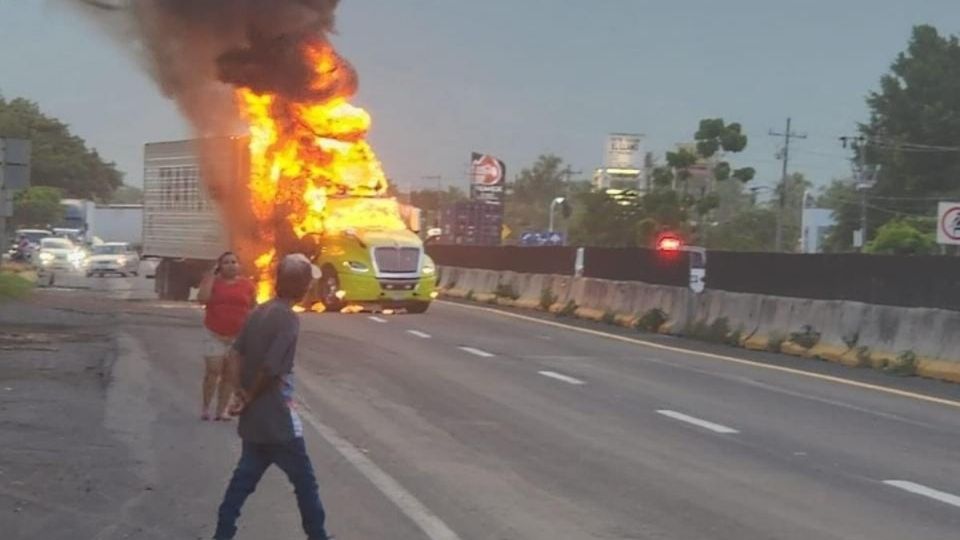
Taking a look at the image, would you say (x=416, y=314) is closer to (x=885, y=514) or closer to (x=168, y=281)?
(x=168, y=281)

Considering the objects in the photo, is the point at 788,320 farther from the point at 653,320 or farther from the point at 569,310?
the point at 569,310

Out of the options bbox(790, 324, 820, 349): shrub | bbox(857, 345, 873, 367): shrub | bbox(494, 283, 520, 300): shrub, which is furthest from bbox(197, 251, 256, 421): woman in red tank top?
bbox(494, 283, 520, 300): shrub

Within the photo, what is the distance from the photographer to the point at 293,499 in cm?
976

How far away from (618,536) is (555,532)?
39 centimetres

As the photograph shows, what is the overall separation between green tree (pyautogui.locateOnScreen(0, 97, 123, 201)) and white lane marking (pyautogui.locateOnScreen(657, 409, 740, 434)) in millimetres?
79587

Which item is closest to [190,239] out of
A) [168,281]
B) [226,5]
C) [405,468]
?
[168,281]

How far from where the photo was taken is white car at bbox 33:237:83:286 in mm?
49000

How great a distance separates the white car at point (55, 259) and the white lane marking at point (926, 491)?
39960 mm

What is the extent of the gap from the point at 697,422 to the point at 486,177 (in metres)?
67.2

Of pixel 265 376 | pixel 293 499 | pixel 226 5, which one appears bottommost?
pixel 293 499

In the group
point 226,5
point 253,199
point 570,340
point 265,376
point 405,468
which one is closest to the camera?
point 265,376

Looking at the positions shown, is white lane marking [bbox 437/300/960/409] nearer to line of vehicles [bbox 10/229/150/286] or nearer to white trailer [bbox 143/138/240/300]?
white trailer [bbox 143/138/240/300]

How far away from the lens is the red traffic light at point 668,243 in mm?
31811

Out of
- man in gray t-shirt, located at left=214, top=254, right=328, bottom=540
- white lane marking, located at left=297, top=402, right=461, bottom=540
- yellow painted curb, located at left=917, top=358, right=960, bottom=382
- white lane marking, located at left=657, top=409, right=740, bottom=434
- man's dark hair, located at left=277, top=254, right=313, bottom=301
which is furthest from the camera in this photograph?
yellow painted curb, located at left=917, top=358, right=960, bottom=382
